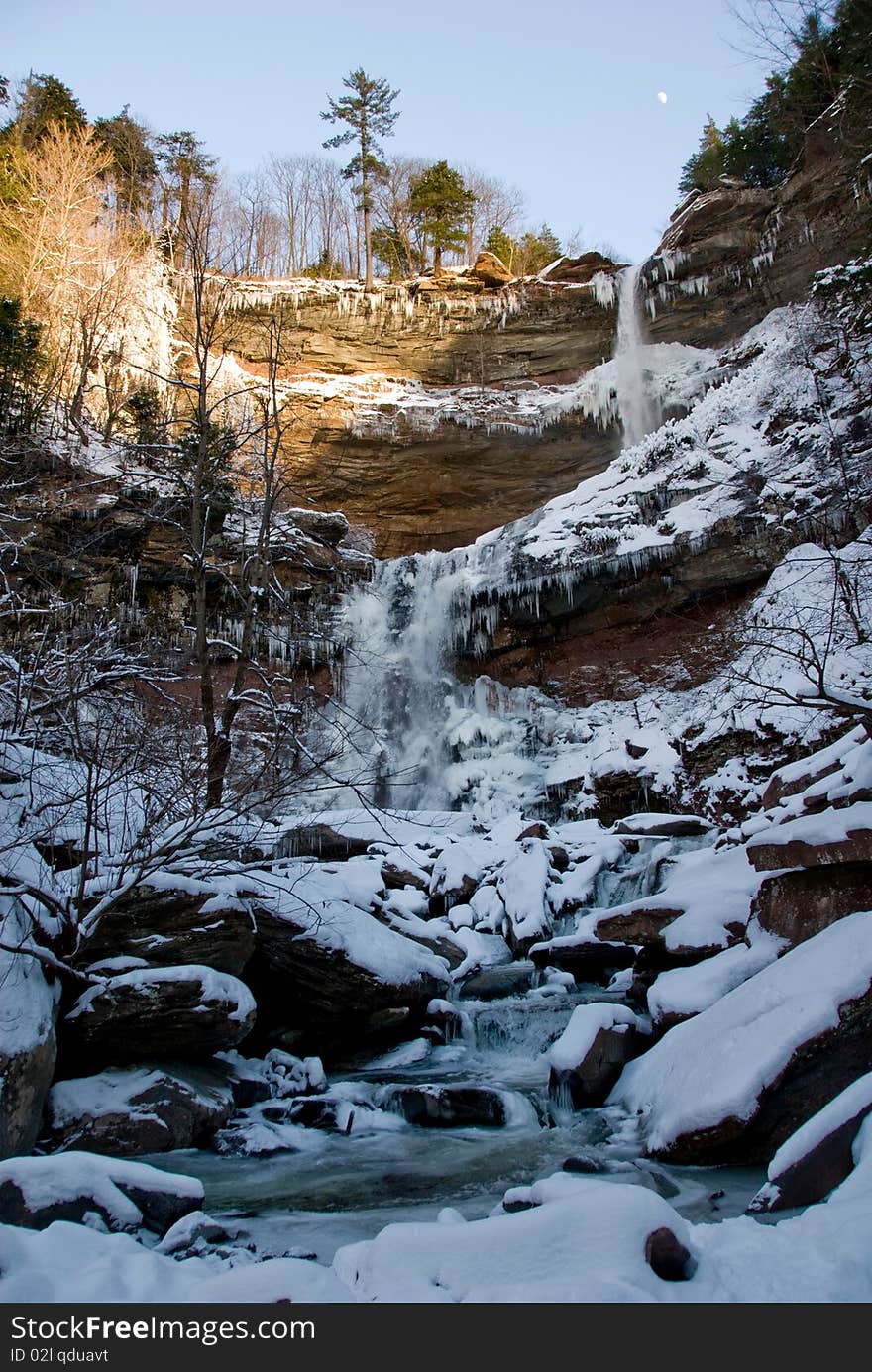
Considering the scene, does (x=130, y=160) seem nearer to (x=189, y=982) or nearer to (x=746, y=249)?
(x=746, y=249)

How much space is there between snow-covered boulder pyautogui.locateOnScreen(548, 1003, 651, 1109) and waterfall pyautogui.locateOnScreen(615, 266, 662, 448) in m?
20.2

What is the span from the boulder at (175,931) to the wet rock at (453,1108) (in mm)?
1949

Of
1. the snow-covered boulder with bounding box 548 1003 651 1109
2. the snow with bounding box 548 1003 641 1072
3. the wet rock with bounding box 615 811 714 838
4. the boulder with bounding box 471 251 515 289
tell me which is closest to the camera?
the snow-covered boulder with bounding box 548 1003 651 1109

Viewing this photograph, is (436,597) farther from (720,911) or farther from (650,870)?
(720,911)

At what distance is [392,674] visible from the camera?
20.3 metres

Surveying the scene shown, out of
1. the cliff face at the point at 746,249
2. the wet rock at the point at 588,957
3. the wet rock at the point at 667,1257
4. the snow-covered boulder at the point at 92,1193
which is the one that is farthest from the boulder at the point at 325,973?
the cliff face at the point at 746,249

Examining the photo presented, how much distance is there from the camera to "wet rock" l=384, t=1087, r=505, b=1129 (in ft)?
20.5

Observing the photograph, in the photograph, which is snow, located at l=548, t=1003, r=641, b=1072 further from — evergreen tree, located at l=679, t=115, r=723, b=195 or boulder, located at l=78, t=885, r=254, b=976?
evergreen tree, located at l=679, t=115, r=723, b=195

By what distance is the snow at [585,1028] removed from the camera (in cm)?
635

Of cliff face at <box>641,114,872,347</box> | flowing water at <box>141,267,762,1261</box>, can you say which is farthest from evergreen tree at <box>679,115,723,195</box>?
flowing water at <box>141,267,762,1261</box>

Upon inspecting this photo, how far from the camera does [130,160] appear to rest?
28609 millimetres

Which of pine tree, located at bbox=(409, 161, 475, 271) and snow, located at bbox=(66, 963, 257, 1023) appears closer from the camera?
snow, located at bbox=(66, 963, 257, 1023)

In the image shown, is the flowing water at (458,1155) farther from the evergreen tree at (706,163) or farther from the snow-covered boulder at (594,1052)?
the evergreen tree at (706,163)

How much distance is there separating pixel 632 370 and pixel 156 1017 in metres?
23.7
